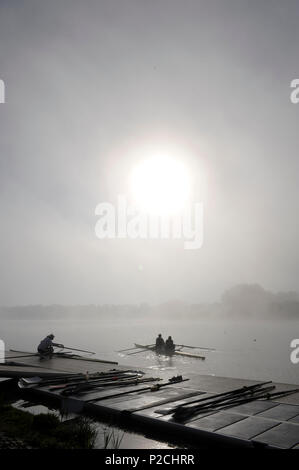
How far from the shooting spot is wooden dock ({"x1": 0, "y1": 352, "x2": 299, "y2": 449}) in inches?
341

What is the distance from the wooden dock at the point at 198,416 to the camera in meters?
8.66

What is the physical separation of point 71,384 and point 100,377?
6.98 feet

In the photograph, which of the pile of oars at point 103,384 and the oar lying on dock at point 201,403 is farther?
the pile of oars at point 103,384

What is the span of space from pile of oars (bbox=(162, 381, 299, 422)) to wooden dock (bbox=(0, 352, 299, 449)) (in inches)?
8.1

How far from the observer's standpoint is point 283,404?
463 inches

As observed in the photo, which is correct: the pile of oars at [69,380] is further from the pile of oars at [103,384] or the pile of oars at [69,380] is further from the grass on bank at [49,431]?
the grass on bank at [49,431]

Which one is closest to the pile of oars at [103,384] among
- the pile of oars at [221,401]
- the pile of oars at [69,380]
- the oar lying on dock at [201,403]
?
the pile of oars at [69,380]

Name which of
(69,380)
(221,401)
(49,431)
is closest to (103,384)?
(69,380)

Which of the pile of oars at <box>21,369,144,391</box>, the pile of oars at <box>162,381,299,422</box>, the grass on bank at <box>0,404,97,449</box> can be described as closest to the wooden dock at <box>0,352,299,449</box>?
the pile of oars at <box>162,381,299,422</box>

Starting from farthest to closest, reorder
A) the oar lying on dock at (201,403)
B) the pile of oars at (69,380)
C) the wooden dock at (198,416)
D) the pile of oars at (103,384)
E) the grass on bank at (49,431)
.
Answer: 1. the pile of oars at (69,380)
2. the pile of oars at (103,384)
3. the oar lying on dock at (201,403)
4. the grass on bank at (49,431)
5. the wooden dock at (198,416)

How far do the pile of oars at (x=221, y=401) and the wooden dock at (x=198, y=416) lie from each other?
0.21 meters

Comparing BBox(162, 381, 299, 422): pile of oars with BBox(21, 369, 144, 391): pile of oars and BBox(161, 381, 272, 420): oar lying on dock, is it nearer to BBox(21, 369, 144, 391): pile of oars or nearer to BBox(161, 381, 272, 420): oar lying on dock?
BBox(161, 381, 272, 420): oar lying on dock
